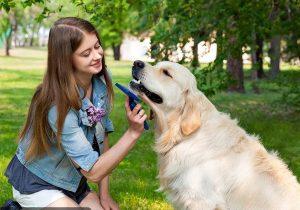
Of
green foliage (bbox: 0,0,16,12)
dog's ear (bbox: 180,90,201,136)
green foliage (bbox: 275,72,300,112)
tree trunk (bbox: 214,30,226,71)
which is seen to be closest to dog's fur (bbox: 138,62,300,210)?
dog's ear (bbox: 180,90,201,136)

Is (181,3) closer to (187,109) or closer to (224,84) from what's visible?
(224,84)

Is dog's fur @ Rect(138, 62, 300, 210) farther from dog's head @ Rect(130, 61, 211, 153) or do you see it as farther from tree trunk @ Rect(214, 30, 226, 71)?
tree trunk @ Rect(214, 30, 226, 71)

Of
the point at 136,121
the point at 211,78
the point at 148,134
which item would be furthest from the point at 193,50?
the point at 136,121

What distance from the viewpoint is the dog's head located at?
4.31 metres

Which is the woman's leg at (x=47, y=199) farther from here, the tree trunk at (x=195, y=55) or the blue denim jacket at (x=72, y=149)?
the tree trunk at (x=195, y=55)

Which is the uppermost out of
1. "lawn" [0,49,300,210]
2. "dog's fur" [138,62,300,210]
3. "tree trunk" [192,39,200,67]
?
"tree trunk" [192,39,200,67]

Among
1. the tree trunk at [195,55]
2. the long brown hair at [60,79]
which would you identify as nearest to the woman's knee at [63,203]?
the long brown hair at [60,79]

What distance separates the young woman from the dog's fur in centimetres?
41

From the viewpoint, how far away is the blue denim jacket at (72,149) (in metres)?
3.95

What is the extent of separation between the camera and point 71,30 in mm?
3924

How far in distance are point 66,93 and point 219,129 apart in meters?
1.18

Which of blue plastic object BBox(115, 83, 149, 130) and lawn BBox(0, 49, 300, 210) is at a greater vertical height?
blue plastic object BBox(115, 83, 149, 130)

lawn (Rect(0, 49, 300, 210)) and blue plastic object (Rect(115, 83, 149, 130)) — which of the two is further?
lawn (Rect(0, 49, 300, 210))

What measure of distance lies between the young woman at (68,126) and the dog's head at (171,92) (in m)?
0.27
